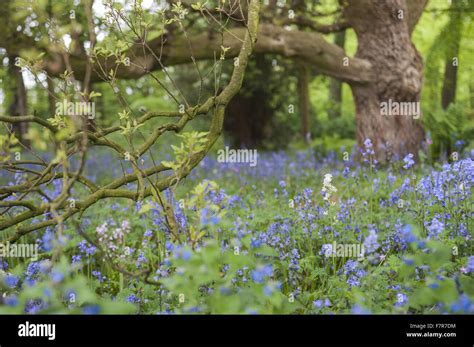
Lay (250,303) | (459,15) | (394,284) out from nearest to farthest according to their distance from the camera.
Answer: (250,303) < (394,284) < (459,15)

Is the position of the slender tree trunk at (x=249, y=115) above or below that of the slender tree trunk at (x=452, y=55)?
below

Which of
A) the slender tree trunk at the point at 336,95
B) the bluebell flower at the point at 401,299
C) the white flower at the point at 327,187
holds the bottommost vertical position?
the bluebell flower at the point at 401,299

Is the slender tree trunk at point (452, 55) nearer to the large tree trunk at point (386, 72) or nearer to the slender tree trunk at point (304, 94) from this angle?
the large tree trunk at point (386, 72)

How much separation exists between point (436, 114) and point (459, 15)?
329cm

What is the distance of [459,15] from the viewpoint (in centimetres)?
1203

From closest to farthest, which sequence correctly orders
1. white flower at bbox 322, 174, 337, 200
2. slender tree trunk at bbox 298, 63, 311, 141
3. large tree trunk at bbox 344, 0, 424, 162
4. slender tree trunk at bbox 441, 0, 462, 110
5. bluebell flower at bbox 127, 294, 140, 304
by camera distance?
bluebell flower at bbox 127, 294, 140, 304
white flower at bbox 322, 174, 337, 200
large tree trunk at bbox 344, 0, 424, 162
slender tree trunk at bbox 441, 0, 462, 110
slender tree trunk at bbox 298, 63, 311, 141

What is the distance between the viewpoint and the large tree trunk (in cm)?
870

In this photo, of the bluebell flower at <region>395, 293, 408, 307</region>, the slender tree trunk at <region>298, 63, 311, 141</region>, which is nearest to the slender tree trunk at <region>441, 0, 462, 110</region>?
the slender tree trunk at <region>298, 63, 311, 141</region>

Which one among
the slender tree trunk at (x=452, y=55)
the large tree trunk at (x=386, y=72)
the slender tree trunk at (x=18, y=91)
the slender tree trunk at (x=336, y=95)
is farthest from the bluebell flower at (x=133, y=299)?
the slender tree trunk at (x=336, y=95)

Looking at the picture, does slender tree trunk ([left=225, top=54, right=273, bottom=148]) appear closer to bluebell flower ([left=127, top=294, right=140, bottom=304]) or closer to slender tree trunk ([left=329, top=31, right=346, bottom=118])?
slender tree trunk ([left=329, top=31, right=346, bottom=118])

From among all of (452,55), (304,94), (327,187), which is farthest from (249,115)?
(327,187)

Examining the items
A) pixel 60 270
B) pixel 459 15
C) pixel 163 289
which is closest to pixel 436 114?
pixel 459 15

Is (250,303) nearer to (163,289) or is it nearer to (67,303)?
(163,289)

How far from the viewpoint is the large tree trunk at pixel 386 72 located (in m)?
8.70
